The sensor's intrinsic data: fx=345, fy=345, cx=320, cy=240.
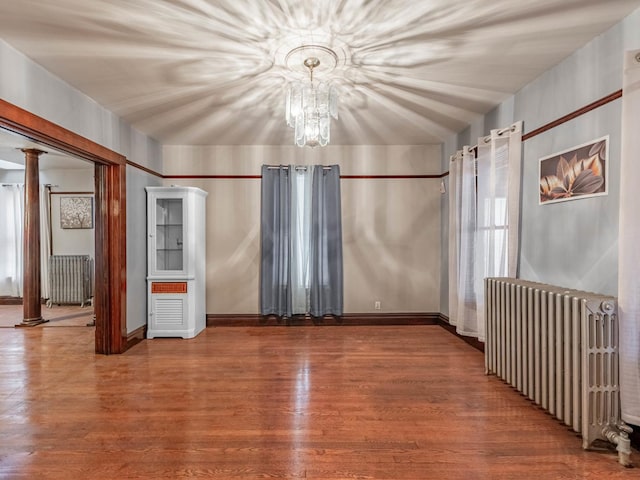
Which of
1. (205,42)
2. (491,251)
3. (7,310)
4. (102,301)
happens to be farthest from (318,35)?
(7,310)

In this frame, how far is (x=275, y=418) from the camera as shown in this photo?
7.69 ft

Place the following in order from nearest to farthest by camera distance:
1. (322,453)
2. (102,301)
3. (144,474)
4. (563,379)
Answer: (144,474)
(322,453)
(563,379)
(102,301)

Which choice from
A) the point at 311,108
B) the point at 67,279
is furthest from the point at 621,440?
the point at 67,279

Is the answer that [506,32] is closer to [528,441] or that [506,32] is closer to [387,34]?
Answer: [387,34]

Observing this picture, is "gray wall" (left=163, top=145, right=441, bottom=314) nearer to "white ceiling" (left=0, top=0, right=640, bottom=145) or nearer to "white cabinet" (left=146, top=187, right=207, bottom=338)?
"white cabinet" (left=146, top=187, right=207, bottom=338)

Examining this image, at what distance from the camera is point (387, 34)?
220cm

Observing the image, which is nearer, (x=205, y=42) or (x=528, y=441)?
(x=528, y=441)

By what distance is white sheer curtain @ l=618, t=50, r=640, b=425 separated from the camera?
6.22 feet

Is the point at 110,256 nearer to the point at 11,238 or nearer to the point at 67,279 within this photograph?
the point at 67,279

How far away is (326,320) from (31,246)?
4.48 metres

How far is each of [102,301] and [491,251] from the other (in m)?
4.03

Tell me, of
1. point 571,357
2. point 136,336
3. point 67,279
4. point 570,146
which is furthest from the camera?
point 67,279

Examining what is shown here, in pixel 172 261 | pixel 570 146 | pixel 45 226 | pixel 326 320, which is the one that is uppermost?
pixel 570 146

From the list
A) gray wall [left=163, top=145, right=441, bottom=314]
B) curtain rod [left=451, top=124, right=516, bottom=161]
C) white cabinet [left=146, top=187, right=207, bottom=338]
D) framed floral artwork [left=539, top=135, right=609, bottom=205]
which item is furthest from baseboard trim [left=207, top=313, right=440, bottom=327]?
framed floral artwork [left=539, top=135, right=609, bottom=205]
